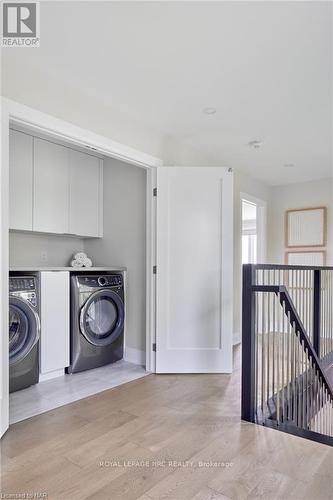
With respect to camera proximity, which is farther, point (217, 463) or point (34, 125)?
point (34, 125)

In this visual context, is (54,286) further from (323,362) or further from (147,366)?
(323,362)

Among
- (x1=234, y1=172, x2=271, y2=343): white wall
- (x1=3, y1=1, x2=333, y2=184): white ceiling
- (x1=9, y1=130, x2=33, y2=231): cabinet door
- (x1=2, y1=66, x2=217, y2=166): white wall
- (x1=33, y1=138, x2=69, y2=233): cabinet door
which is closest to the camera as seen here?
(x1=3, y1=1, x2=333, y2=184): white ceiling

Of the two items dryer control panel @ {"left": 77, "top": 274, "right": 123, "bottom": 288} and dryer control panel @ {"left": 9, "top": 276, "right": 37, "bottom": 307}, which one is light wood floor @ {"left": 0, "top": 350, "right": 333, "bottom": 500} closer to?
dryer control panel @ {"left": 9, "top": 276, "right": 37, "bottom": 307}

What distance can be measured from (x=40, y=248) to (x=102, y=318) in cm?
110

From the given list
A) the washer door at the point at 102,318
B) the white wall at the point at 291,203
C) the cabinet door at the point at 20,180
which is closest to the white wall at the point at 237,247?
the white wall at the point at 291,203

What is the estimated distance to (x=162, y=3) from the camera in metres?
1.64

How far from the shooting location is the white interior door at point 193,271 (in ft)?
10.2

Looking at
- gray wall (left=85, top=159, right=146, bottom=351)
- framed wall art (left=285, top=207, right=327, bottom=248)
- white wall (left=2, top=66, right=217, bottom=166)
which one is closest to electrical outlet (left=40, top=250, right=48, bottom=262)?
gray wall (left=85, top=159, right=146, bottom=351)

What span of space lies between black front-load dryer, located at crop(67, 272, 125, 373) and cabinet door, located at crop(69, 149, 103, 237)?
671mm

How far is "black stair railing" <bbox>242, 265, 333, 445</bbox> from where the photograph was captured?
2209 mm

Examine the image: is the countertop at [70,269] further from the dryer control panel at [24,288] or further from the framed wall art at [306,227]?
the framed wall art at [306,227]

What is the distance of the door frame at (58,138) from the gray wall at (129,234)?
242mm

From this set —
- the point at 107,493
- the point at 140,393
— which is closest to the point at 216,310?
the point at 140,393

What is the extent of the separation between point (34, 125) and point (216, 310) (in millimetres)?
2240
